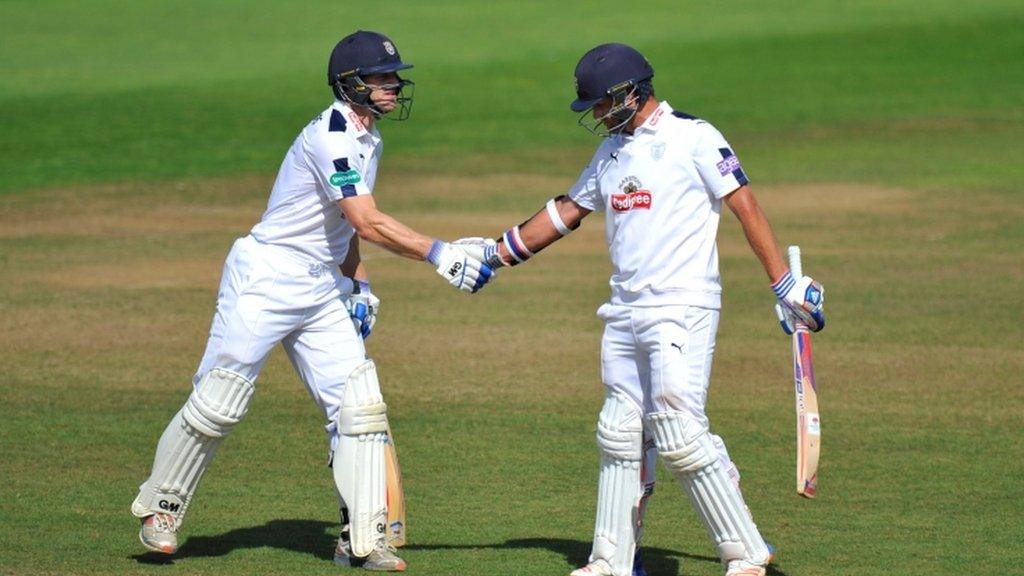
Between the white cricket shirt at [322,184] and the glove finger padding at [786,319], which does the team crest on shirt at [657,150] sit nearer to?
the glove finger padding at [786,319]

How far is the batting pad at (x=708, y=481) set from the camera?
7477mm

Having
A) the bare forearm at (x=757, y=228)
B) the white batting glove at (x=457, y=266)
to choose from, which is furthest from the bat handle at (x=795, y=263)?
the white batting glove at (x=457, y=266)

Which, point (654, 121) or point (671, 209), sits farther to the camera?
point (654, 121)

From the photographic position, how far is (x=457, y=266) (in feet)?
26.1

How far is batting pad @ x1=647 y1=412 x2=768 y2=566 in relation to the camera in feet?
24.5

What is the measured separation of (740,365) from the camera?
42.4 feet

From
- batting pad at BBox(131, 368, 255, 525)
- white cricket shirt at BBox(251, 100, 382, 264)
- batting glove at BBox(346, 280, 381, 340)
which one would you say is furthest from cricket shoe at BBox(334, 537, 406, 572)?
white cricket shirt at BBox(251, 100, 382, 264)

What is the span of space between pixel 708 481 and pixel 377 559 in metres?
1.53

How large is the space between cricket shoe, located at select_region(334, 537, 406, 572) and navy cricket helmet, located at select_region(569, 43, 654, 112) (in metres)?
2.13

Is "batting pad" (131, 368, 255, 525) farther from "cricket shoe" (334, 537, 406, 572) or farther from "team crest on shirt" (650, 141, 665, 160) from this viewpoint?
"team crest on shirt" (650, 141, 665, 160)

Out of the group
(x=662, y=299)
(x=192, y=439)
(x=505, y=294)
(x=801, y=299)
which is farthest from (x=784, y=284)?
(x=505, y=294)

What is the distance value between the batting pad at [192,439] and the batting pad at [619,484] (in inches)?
65.0

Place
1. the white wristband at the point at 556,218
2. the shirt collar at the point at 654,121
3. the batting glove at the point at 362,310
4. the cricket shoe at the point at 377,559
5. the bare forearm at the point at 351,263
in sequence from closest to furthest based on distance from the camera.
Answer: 1. the shirt collar at the point at 654,121
2. the cricket shoe at the point at 377,559
3. the white wristband at the point at 556,218
4. the batting glove at the point at 362,310
5. the bare forearm at the point at 351,263

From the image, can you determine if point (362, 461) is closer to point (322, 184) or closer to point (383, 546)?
point (383, 546)
